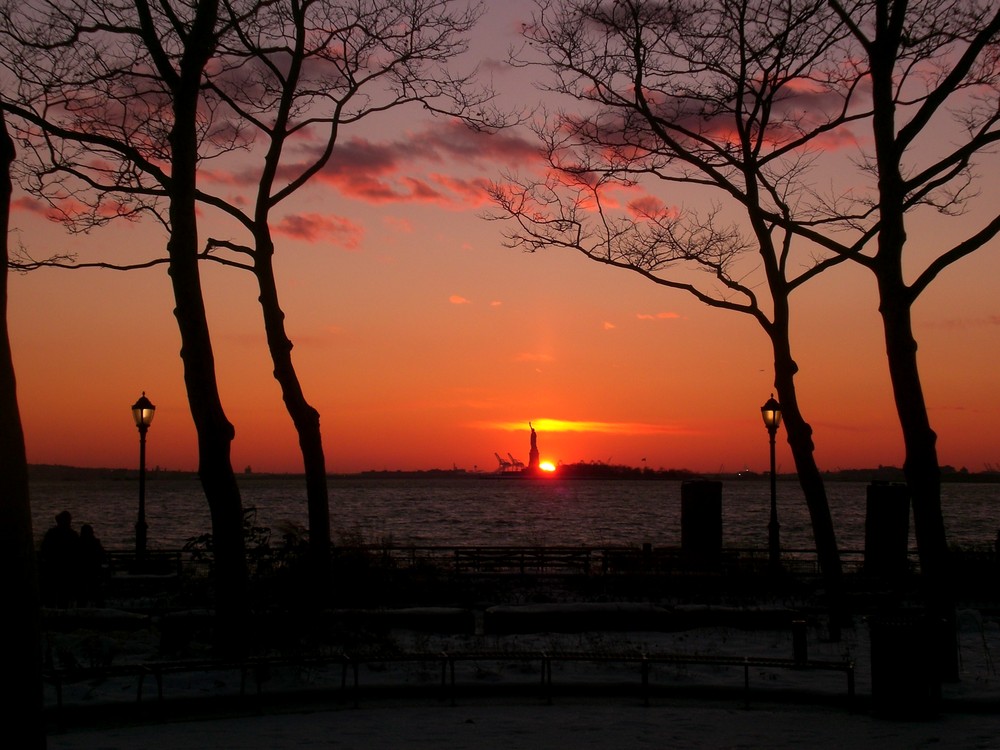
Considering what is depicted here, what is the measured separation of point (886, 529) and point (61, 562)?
19.3 metres

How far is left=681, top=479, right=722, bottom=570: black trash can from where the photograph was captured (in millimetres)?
28859

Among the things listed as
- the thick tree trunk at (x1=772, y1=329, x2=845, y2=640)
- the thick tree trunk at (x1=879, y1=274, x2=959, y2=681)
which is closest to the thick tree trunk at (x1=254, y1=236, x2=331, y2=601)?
the thick tree trunk at (x1=772, y1=329, x2=845, y2=640)

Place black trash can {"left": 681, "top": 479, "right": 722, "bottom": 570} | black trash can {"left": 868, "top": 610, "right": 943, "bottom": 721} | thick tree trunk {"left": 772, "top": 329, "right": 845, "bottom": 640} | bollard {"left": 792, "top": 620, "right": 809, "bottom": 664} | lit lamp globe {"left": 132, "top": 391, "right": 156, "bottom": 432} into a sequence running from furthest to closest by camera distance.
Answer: black trash can {"left": 681, "top": 479, "right": 722, "bottom": 570} → lit lamp globe {"left": 132, "top": 391, "right": 156, "bottom": 432} → thick tree trunk {"left": 772, "top": 329, "right": 845, "bottom": 640} → bollard {"left": 792, "top": 620, "right": 809, "bottom": 664} → black trash can {"left": 868, "top": 610, "right": 943, "bottom": 721}

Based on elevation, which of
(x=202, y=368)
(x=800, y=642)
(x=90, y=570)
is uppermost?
(x=202, y=368)

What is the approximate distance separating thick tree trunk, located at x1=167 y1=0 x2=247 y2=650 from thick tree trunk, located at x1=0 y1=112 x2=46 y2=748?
6901mm

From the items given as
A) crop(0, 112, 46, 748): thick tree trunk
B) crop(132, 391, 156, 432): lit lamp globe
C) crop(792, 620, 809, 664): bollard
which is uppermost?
crop(132, 391, 156, 432): lit lamp globe

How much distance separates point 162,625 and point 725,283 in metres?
10.9

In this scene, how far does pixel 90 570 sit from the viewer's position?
18312 millimetres

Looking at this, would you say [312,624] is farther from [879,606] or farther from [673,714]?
[879,606]

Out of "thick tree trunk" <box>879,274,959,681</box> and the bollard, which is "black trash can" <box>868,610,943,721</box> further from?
"thick tree trunk" <box>879,274,959,681</box>

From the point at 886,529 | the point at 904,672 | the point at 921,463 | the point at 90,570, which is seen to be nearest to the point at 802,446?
the point at 921,463

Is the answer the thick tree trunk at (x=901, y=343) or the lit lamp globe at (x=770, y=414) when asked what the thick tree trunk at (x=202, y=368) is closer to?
the thick tree trunk at (x=901, y=343)

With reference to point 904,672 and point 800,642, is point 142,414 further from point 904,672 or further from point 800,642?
point 904,672

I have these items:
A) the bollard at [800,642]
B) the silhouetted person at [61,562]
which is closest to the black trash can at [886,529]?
the bollard at [800,642]
